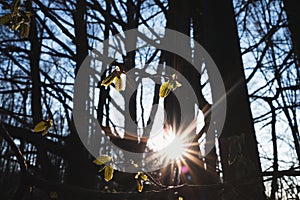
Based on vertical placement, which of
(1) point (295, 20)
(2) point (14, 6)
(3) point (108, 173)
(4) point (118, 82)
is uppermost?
(1) point (295, 20)

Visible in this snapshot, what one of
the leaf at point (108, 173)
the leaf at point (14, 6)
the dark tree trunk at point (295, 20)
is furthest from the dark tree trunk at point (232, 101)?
the leaf at point (14, 6)

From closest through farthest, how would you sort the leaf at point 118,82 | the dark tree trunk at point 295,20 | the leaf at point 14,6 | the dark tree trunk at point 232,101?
the leaf at point 14,6 → the leaf at point 118,82 → the dark tree trunk at point 232,101 → the dark tree trunk at point 295,20

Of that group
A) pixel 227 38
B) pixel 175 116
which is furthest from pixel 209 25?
pixel 175 116

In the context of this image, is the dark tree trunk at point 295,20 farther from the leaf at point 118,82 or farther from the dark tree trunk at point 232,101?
the leaf at point 118,82

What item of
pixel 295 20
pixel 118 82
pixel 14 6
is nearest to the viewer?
pixel 14 6

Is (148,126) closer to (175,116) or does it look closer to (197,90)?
(175,116)

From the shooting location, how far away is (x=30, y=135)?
1.89 metres

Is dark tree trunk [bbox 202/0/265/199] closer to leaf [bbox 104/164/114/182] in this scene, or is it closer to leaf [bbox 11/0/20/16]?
leaf [bbox 104/164/114/182]

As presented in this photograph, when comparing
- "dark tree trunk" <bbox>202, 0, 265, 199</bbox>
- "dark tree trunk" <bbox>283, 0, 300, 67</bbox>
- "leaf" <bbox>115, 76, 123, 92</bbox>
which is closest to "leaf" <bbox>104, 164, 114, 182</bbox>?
"leaf" <bbox>115, 76, 123, 92</bbox>

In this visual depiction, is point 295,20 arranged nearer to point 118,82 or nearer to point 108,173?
point 118,82

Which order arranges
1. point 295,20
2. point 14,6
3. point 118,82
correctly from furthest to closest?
1. point 295,20
2. point 118,82
3. point 14,6

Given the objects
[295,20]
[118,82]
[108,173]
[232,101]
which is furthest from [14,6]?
[295,20]

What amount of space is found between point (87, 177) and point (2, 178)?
787cm

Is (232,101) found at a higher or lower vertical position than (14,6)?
lower
